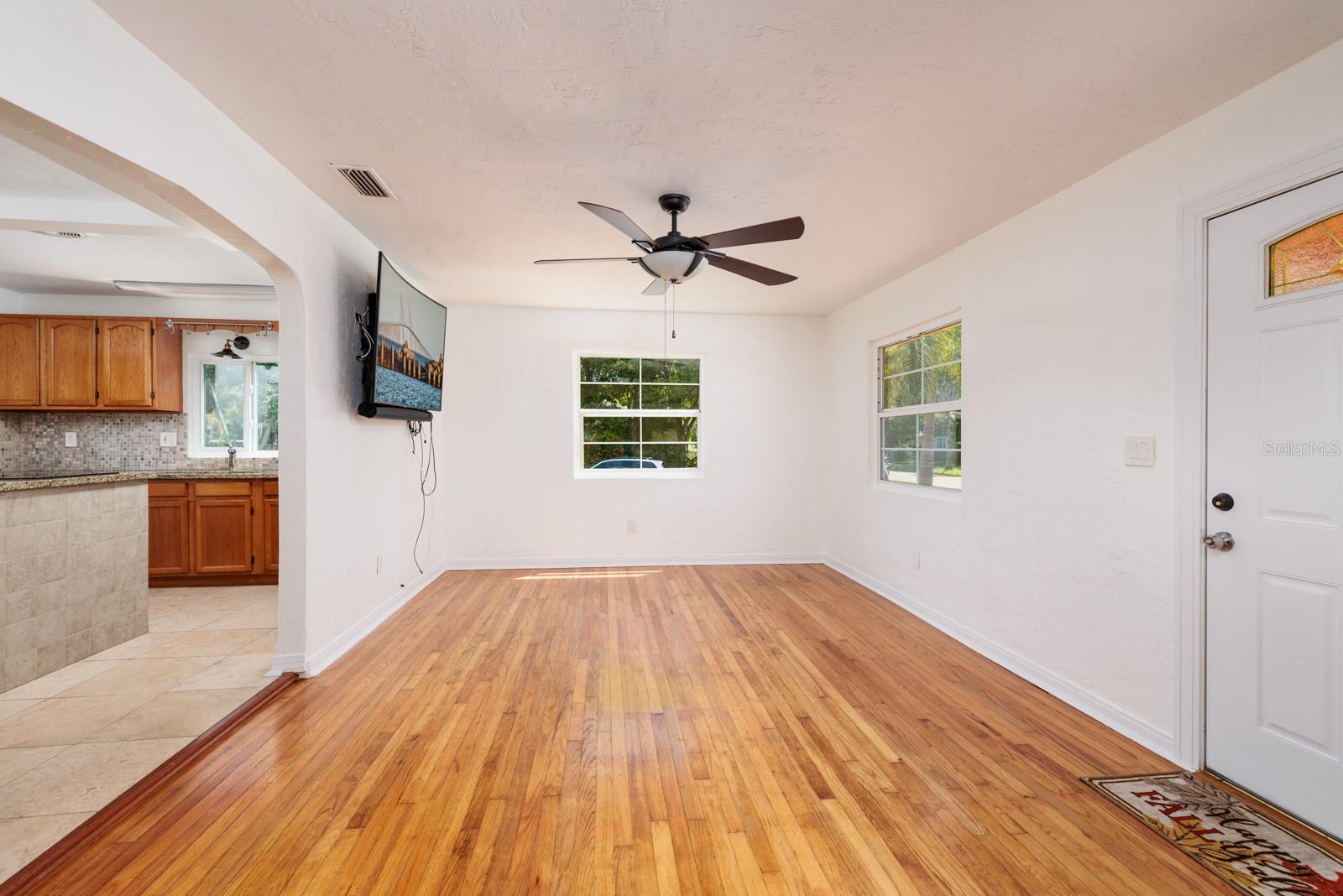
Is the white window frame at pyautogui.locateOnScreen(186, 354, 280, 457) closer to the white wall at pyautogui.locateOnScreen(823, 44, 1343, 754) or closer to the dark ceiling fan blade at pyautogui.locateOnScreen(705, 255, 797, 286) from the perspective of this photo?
the dark ceiling fan blade at pyautogui.locateOnScreen(705, 255, 797, 286)

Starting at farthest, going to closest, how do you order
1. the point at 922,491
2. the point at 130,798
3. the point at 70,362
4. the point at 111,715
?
the point at 70,362
the point at 922,491
the point at 111,715
the point at 130,798

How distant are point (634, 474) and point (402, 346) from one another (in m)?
2.53

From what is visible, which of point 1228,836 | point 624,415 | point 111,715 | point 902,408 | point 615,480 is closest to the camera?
point 1228,836

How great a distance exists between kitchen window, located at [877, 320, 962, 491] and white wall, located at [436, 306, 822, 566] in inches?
39.7

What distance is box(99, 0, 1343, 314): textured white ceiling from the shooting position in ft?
5.19

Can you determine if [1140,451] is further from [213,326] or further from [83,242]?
[213,326]

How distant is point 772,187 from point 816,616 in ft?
9.10

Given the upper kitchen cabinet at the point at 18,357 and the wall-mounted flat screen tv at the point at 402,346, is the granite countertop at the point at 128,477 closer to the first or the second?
the upper kitchen cabinet at the point at 18,357

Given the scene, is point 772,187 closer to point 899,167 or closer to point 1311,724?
point 899,167

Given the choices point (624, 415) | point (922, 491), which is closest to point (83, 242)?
point (624, 415)

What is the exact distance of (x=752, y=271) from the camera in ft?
9.22

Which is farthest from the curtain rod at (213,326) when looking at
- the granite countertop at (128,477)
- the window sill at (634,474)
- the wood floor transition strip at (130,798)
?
the wood floor transition strip at (130,798)
